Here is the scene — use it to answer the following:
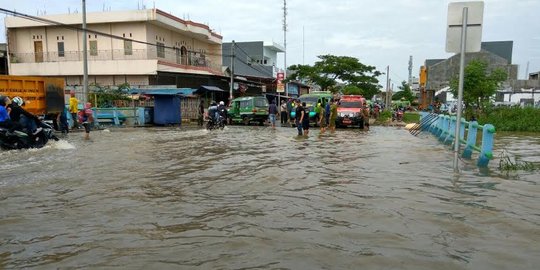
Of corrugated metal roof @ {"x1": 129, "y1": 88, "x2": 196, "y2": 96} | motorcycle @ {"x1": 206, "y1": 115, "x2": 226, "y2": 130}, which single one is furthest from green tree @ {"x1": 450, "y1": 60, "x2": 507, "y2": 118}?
corrugated metal roof @ {"x1": 129, "y1": 88, "x2": 196, "y2": 96}

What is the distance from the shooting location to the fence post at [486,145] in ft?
28.0

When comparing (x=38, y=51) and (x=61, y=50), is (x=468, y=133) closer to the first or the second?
(x=61, y=50)

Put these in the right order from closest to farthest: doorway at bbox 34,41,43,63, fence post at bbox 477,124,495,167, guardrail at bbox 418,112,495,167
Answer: fence post at bbox 477,124,495,167 → guardrail at bbox 418,112,495,167 → doorway at bbox 34,41,43,63

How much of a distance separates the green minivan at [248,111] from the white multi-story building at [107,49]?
820cm

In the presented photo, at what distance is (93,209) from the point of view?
5.56 metres

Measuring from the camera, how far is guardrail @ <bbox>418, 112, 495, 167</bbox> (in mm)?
8680

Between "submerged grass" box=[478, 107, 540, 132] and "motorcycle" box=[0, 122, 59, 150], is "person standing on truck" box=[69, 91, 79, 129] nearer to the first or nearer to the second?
"motorcycle" box=[0, 122, 59, 150]

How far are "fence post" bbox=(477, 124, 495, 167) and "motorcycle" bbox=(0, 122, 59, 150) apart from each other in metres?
11.6

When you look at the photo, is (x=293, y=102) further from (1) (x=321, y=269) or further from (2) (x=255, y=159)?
(1) (x=321, y=269)

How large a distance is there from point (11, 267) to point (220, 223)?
2098 millimetres

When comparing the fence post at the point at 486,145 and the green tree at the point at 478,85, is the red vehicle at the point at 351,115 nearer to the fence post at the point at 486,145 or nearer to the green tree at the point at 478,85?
the green tree at the point at 478,85

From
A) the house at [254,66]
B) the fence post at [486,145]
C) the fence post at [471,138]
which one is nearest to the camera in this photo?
the fence post at [486,145]

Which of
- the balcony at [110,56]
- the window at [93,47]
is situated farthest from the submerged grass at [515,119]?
the window at [93,47]

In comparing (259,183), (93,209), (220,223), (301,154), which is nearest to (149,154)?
(301,154)
